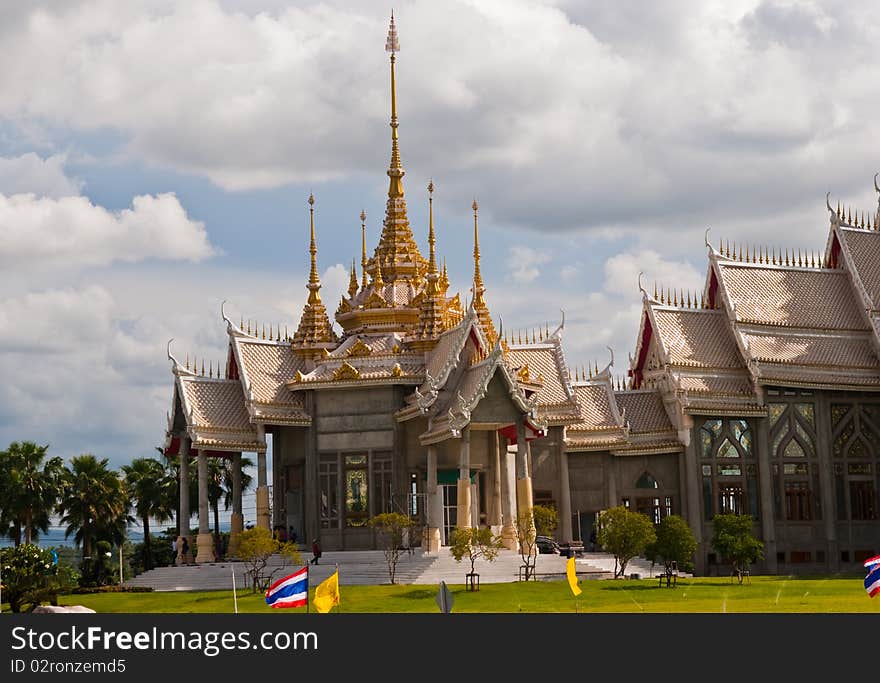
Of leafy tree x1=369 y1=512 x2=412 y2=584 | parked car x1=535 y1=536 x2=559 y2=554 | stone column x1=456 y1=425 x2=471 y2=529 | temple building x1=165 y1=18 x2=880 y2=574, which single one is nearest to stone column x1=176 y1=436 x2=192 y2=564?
temple building x1=165 y1=18 x2=880 y2=574

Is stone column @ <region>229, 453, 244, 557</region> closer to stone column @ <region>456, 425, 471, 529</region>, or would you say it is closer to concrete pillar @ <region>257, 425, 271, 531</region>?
concrete pillar @ <region>257, 425, 271, 531</region>

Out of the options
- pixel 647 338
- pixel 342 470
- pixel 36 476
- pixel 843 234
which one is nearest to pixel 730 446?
pixel 647 338

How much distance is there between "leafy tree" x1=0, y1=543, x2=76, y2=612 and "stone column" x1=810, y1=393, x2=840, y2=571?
29.0m

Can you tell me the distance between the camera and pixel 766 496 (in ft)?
190

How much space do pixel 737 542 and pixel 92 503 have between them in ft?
77.5

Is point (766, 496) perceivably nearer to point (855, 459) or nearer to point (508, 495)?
point (855, 459)

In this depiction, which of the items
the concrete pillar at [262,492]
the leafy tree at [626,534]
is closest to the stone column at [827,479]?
the leafy tree at [626,534]

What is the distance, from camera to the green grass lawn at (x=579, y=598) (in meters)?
38.8

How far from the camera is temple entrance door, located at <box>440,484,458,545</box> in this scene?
54250 millimetres

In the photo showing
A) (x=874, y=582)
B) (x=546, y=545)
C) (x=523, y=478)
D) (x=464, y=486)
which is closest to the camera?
(x=874, y=582)

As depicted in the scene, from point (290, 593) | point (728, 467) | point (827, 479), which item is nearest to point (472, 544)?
point (728, 467)

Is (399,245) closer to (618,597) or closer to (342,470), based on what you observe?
(342,470)
